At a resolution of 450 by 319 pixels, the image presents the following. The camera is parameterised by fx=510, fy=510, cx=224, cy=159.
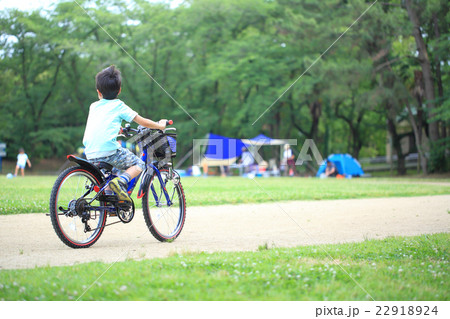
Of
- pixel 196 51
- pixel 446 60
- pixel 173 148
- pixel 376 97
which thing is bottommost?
pixel 173 148

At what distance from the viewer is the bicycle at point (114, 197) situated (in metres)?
5.04

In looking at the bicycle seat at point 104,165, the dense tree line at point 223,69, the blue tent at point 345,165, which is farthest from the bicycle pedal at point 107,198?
the blue tent at point 345,165

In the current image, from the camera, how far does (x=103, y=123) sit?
17.1 ft

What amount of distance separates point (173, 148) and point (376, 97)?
23.1m

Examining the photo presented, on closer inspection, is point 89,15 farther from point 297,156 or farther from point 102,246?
point 102,246

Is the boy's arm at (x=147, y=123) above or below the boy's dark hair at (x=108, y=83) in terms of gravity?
below

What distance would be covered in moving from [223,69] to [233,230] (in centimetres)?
2818

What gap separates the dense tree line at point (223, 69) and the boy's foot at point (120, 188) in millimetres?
23201

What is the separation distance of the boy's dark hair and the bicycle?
383 millimetres

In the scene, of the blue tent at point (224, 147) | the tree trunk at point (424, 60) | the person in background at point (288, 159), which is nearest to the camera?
the tree trunk at point (424, 60)

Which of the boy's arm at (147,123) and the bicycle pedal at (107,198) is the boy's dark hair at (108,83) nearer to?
the boy's arm at (147,123)

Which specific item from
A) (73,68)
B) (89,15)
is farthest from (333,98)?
(73,68)

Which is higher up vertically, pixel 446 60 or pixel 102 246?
pixel 446 60

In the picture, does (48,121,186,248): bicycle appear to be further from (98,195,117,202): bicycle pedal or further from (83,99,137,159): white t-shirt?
(83,99,137,159): white t-shirt
